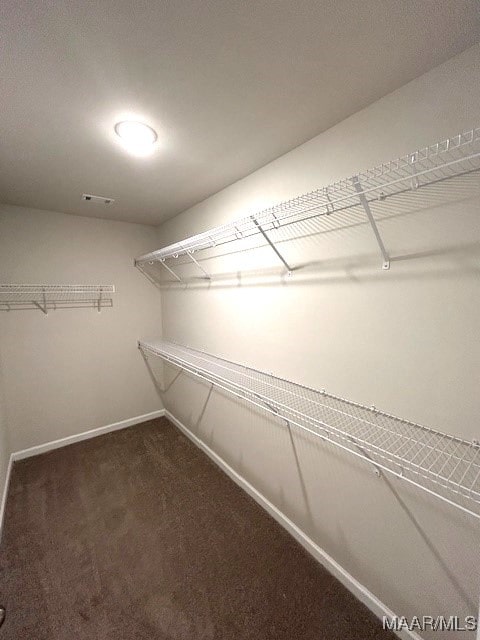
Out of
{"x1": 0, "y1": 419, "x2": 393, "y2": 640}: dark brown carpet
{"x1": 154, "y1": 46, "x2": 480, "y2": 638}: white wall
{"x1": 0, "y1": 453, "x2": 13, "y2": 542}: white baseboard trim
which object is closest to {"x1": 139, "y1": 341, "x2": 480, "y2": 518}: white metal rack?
{"x1": 154, "y1": 46, "x2": 480, "y2": 638}: white wall

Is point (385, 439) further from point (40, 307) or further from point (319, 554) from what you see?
point (40, 307)

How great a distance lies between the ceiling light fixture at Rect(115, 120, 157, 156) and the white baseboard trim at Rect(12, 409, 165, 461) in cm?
269

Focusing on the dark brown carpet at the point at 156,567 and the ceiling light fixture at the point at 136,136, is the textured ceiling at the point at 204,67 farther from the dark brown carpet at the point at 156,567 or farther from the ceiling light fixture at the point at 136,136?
the dark brown carpet at the point at 156,567

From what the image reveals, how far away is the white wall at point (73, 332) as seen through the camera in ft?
7.64

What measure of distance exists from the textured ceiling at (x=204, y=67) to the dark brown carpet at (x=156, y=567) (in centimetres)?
229

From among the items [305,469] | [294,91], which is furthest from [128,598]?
[294,91]

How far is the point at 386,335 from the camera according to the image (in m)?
1.12

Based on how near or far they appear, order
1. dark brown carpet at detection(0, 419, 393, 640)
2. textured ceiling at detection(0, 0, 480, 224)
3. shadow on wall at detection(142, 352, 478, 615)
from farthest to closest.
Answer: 1. dark brown carpet at detection(0, 419, 393, 640)
2. shadow on wall at detection(142, 352, 478, 615)
3. textured ceiling at detection(0, 0, 480, 224)

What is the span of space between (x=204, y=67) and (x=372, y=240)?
0.91 m

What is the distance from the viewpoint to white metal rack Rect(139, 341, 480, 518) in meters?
0.91

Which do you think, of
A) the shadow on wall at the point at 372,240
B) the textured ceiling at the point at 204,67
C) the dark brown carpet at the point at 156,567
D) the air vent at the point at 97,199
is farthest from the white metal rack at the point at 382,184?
the dark brown carpet at the point at 156,567

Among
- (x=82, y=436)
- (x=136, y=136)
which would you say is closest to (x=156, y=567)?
(x=82, y=436)

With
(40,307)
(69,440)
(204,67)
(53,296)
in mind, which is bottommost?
(69,440)

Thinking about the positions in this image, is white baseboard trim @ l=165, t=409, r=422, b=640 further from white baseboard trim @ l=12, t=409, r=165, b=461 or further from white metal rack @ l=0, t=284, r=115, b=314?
white metal rack @ l=0, t=284, r=115, b=314
